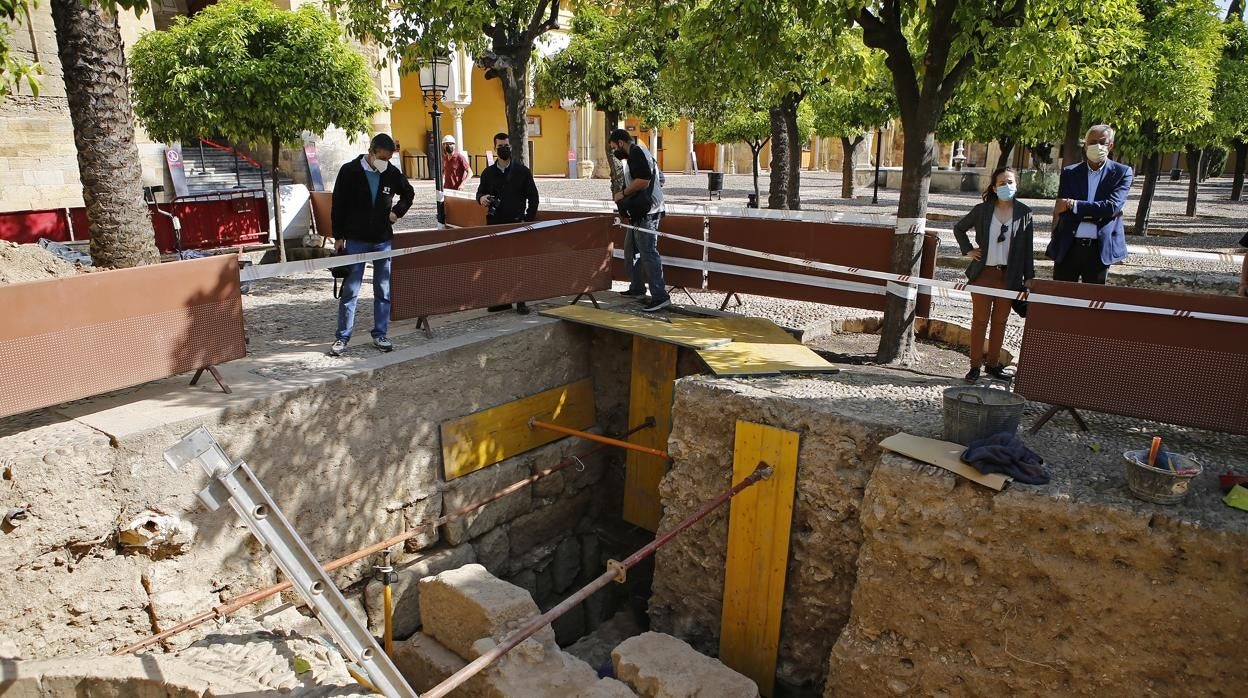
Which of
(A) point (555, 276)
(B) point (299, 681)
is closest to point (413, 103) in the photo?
(A) point (555, 276)

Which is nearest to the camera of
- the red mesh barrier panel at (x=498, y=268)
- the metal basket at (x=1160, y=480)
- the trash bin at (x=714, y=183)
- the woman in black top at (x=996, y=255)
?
the metal basket at (x=1160, y=480)

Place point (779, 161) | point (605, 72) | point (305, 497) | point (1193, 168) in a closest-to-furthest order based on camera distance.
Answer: point (305, 497)
point (779, 161)
point (605, 72)
point (1193, 168)

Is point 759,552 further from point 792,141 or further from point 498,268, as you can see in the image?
point 792,141

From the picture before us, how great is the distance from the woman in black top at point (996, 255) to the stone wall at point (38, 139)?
12.4 meters

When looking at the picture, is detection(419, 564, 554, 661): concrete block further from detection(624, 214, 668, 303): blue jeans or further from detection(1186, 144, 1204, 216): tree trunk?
detection(1186, 144, 1204, 216): tree trunk

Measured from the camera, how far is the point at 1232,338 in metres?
4.75

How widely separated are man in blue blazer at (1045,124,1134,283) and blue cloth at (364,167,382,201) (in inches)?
192

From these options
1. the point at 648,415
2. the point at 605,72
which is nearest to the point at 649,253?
the point at 648,415

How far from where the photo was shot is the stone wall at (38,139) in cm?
1288

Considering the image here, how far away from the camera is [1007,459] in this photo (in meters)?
4.47

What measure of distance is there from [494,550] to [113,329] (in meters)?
3.41

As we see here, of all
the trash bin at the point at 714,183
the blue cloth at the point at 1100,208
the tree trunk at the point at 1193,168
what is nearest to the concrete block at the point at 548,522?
the blue cloth at the point at 1100,208

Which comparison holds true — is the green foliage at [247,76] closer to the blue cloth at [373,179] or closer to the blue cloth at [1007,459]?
the blue cloth at [373,179]

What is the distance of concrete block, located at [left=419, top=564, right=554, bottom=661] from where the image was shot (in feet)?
16.8
